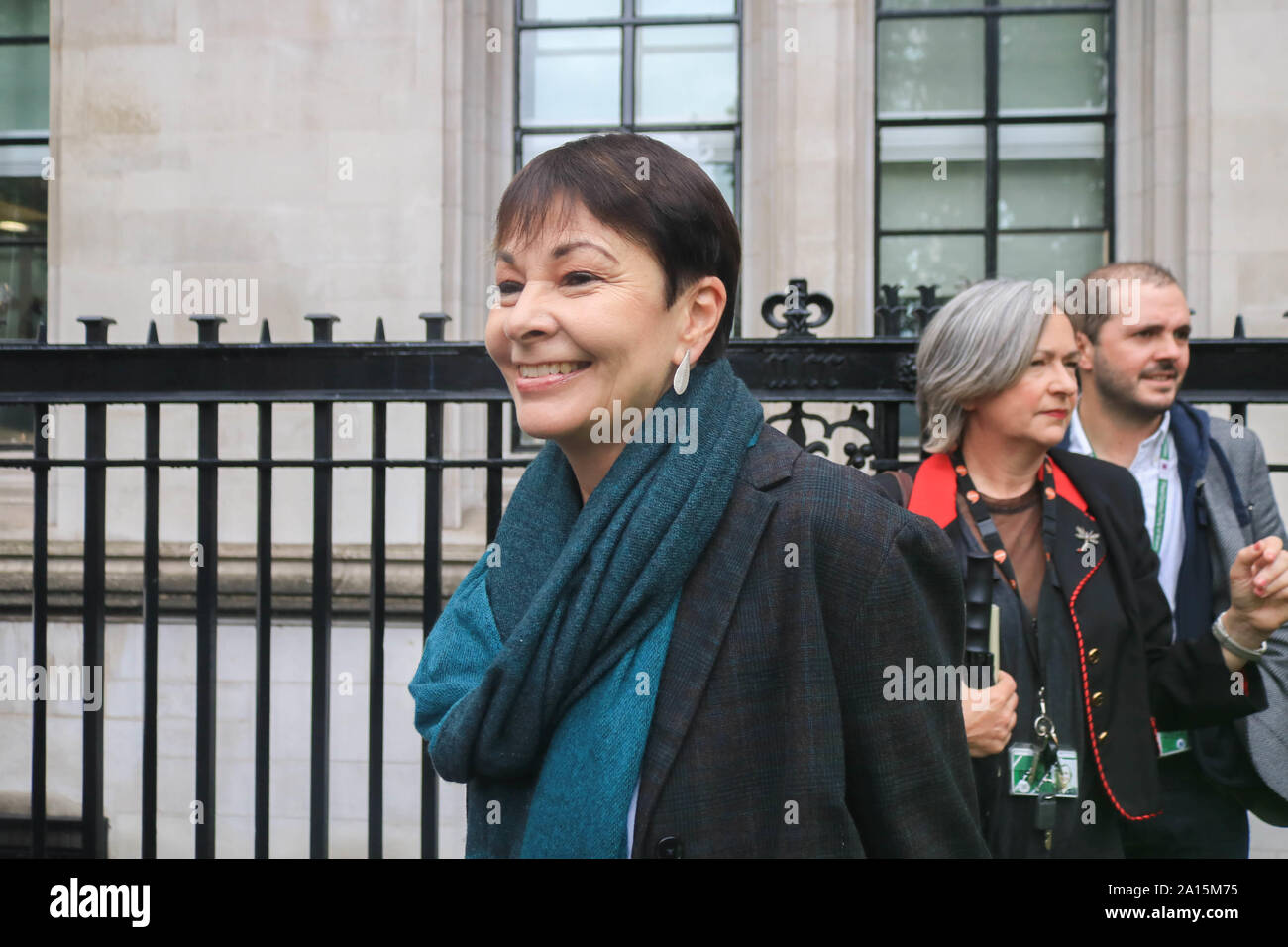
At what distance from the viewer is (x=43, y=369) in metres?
3.39

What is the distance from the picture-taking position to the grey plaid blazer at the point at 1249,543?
2.83m

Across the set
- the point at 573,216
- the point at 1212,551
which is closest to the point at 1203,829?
the point at 1212,551

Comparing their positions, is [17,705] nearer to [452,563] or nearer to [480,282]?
[452,563]

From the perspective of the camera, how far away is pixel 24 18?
6.43 metres

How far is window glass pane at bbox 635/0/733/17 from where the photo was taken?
6.15 m

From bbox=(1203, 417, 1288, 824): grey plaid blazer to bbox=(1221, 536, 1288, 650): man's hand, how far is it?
19 centimetres

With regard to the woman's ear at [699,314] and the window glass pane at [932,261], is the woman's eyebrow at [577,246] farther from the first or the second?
the window glass pane at [932,261]

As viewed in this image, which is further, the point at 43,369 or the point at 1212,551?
the point at 43,369

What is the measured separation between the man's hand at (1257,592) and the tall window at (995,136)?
12.1 ft

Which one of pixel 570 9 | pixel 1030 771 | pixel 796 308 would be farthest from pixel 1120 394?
pixel 570 9

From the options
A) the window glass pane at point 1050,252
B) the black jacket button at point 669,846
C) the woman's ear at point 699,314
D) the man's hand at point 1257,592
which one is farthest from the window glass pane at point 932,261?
the black jacket button at point 669,846

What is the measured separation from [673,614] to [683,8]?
537 centimetres

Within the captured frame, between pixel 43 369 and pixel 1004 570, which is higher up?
pixel 43 369
